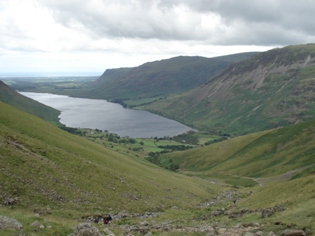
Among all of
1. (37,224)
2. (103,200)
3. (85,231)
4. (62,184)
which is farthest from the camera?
(103,200)

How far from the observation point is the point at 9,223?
24.4 meters

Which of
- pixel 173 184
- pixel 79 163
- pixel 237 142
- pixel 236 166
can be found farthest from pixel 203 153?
pixel 79 163

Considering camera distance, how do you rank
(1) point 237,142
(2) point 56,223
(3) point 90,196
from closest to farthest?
(2) point 56,223
(3) point 90,196
(1) point 237,142

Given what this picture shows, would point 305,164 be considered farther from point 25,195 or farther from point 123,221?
point 25,195

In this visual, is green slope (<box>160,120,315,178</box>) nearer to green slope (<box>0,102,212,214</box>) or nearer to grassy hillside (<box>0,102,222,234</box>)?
grassy hillside (<box>0,102,222,234</box>)

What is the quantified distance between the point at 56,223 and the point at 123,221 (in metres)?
11.2

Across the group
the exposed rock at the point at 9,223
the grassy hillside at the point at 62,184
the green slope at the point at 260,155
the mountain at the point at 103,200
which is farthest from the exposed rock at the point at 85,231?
the green slope at the point at 260,155

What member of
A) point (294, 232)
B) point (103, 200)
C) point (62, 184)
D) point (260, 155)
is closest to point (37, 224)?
point (62, 184)

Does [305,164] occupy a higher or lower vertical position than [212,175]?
higher

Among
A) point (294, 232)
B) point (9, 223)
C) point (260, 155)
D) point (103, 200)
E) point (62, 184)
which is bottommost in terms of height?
point (260, 155)

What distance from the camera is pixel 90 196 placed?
44.1 m

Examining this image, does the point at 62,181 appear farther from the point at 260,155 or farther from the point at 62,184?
the point at 260,155

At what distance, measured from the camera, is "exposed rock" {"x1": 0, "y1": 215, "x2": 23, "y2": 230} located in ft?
78.9

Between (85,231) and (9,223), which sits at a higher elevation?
(9,223)
